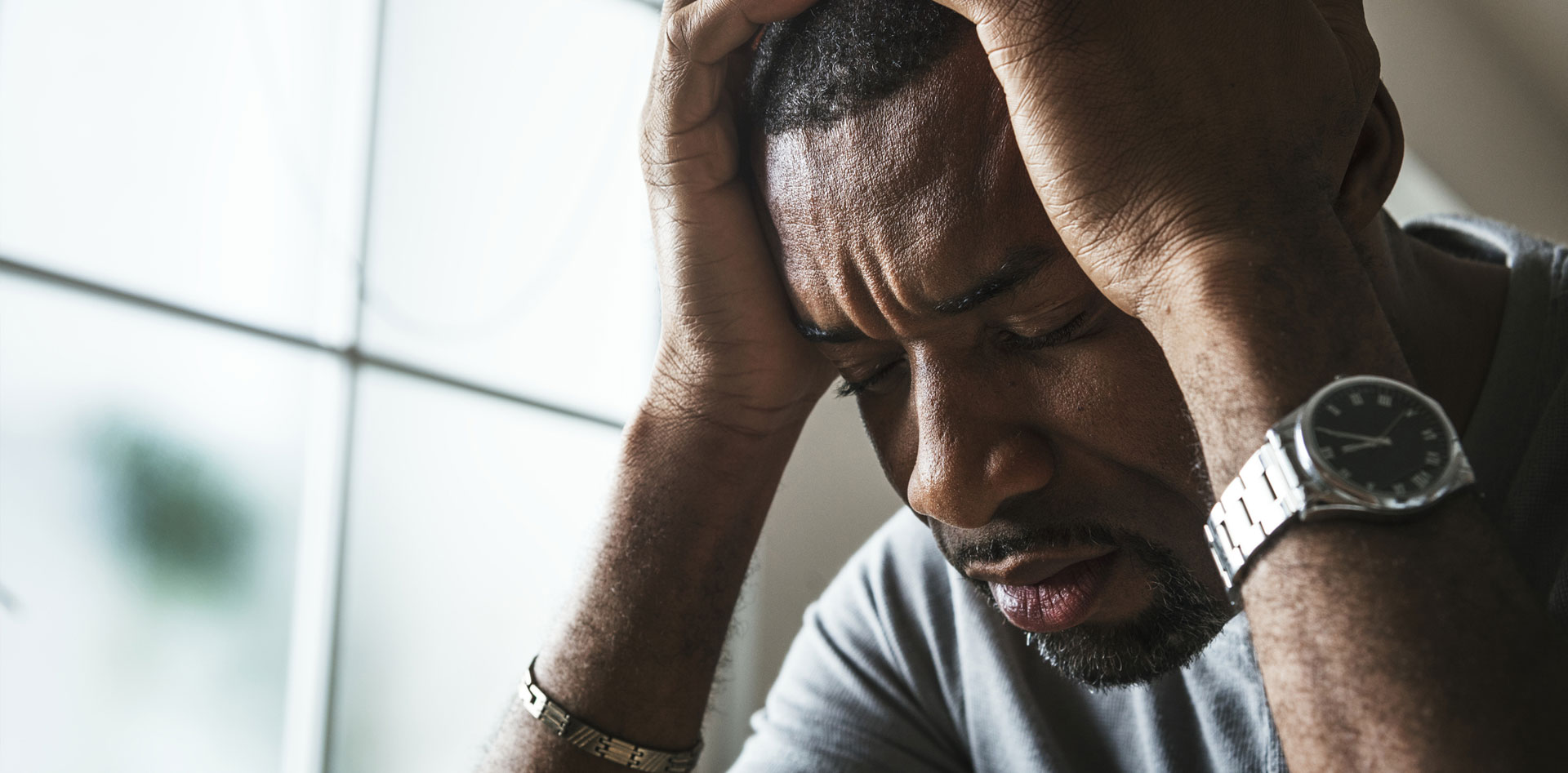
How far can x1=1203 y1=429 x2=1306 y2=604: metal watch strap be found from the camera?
0.65 metres

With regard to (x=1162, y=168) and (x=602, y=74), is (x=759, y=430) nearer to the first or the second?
(x=1162, y=168)

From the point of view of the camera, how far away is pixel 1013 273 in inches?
35.7

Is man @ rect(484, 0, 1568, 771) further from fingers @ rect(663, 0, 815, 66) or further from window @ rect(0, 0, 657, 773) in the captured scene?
window @ rect(0, 0, 657, 773)

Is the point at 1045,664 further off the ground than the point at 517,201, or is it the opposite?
the point at 1045,664

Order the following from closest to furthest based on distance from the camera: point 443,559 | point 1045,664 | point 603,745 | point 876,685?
point 603,745 < point 1045,664 < point 876,685 < point 443,559

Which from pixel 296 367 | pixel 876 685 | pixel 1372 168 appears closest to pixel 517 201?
pixel 296 367

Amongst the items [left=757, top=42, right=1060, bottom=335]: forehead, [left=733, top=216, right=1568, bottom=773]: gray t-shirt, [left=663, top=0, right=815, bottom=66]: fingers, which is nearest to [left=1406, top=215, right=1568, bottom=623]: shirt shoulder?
[left=733, top=216, right=1568, bottom=773]: gray t-shirt

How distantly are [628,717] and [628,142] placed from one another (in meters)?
2.11

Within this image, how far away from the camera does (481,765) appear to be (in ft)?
Answer: 4.07

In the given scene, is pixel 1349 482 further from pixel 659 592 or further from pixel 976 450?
pixel 659 592

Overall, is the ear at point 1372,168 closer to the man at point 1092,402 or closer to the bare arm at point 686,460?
the man at point 1092,402

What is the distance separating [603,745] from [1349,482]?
0.81 m

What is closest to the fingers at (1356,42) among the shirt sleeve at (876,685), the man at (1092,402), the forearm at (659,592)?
the man at (1092,402)

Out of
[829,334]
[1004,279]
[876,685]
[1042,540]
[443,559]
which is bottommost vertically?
[443,559]
